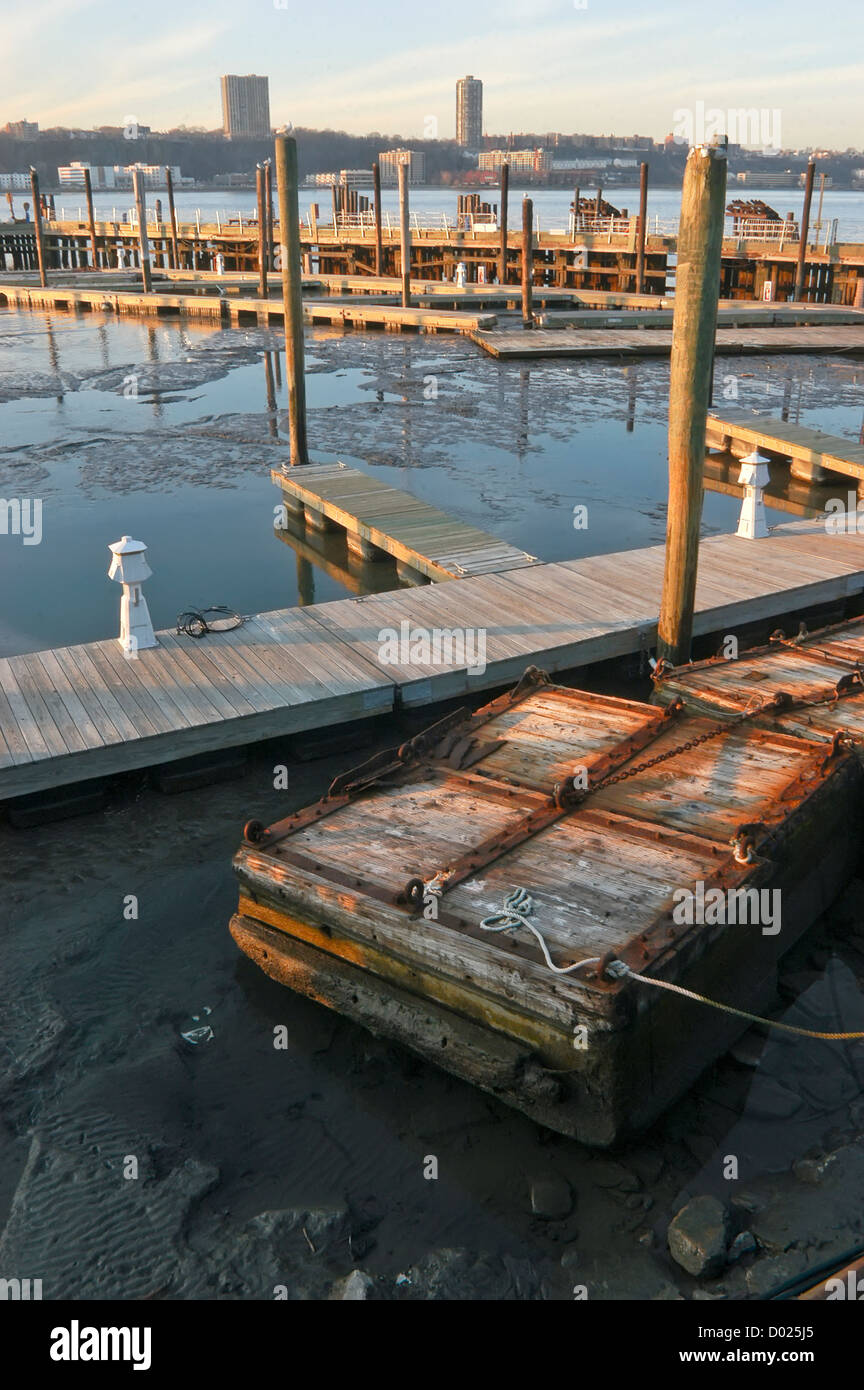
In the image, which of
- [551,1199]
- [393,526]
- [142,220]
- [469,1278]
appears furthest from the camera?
[142,220]

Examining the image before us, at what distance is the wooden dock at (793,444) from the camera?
17016mm

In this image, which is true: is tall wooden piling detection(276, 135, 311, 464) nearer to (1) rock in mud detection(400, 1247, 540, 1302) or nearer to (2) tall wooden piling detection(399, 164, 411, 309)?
(1) rock in mud detection(400, 1247, 540, 1302)

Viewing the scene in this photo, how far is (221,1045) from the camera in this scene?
5.98m

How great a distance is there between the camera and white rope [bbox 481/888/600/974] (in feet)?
16.3

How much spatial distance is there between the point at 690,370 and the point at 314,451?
12463 millimetres

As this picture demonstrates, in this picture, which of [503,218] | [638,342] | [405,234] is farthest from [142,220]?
[638,342]

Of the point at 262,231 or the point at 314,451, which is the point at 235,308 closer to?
the point at 262,231

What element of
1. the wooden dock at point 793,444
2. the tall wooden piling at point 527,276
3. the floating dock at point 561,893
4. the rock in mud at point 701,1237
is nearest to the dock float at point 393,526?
the floating dock at point 561,893

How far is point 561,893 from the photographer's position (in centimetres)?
565

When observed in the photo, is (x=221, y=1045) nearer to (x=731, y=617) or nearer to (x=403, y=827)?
(x=403, y=827)

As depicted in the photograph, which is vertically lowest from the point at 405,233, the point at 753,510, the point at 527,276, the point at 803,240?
the point at 753,510

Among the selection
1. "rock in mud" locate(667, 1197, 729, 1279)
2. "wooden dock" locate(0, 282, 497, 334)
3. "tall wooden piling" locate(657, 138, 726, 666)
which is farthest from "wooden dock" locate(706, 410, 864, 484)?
"wooden dock" locate(0, 282, 497, 334)

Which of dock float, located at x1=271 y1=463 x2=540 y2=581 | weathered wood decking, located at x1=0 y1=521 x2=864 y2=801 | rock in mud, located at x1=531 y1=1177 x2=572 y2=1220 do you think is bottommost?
rock in mud, located at x1=531 y1=1177 x2=572 y2=1220
